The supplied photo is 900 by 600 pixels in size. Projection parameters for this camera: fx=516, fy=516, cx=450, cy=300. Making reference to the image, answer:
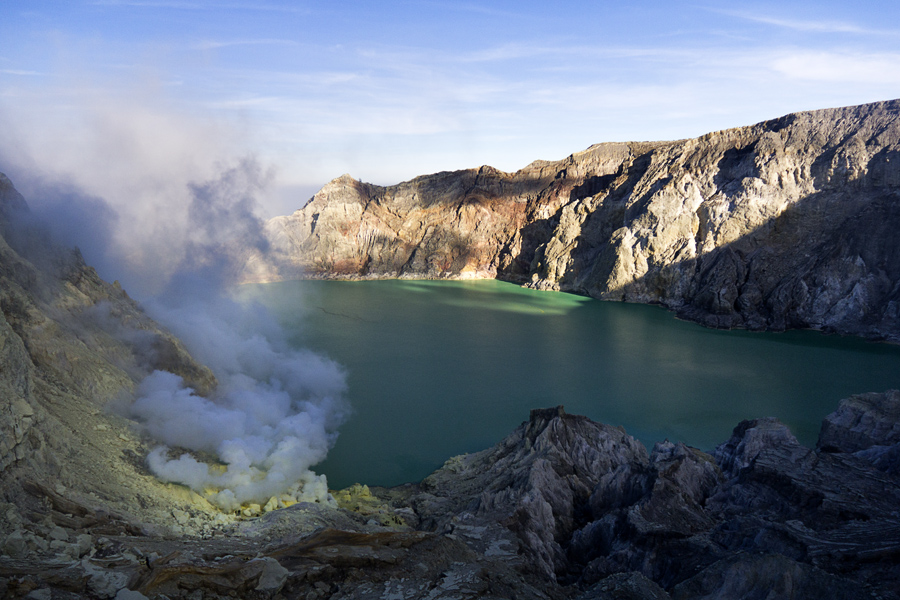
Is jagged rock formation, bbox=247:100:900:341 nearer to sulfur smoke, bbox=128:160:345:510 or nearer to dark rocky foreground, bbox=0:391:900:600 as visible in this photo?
sulfur smoke, bbox=128:160:345:510

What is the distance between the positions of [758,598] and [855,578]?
110 cm

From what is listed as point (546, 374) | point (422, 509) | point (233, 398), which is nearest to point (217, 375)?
point (233, 398)

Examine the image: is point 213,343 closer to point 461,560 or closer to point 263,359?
point 263,359

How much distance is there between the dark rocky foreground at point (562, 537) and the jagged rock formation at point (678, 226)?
19.3m

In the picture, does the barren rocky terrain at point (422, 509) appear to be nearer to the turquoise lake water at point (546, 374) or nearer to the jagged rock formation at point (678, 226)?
the turquoise lake water at point (546, 374)

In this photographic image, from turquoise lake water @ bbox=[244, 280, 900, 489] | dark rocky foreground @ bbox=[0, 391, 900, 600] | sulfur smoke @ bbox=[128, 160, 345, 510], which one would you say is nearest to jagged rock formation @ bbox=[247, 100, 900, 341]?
turquoise lake water @ bbox=[244, 280, 900, 489]

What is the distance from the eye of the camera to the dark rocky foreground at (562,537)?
14.1 ft

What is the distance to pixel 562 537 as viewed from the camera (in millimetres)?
7906

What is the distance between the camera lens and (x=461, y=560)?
Answer: 587cm

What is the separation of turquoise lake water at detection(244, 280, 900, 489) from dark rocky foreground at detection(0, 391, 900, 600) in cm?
385

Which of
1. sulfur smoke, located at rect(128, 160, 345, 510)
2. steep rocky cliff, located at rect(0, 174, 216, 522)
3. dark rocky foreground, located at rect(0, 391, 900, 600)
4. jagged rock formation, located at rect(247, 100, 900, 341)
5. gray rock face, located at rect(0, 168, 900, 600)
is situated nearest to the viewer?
dark rocky foreground, located at rect(0, 391, 900, 600)

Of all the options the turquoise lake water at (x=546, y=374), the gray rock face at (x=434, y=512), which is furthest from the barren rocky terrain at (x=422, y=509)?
the turquoise lake water at (x=546, y=374)

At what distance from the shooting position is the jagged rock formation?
29172 mm

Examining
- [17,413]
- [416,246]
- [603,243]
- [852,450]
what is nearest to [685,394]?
Result: [852,450]
